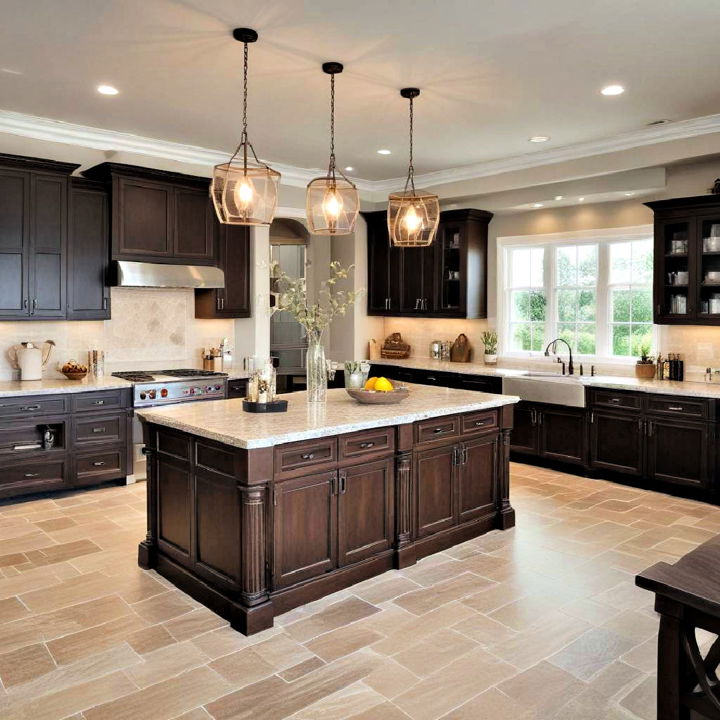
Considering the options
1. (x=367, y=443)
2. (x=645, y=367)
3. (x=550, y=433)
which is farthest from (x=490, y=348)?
(x=367, y=443)

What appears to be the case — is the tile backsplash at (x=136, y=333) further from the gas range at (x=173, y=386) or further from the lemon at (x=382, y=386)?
the lemon at (x=382, y=386)

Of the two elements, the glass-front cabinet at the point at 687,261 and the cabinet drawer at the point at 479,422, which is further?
the glass-front cabinet at the point at 687,261

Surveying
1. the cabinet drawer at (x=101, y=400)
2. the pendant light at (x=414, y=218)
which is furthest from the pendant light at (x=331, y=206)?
the cabinet drawer at (x=101, y=400)

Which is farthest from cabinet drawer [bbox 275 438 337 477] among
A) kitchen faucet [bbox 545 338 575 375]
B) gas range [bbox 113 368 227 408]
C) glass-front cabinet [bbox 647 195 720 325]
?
kitchen faucet [bbox 545 338 575 375]

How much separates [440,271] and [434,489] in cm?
425

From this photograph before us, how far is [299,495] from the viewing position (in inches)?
141

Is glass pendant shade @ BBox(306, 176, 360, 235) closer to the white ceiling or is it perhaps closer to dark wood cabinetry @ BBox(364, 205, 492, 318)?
the white ceiling

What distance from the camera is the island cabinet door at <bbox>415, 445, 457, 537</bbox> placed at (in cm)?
427

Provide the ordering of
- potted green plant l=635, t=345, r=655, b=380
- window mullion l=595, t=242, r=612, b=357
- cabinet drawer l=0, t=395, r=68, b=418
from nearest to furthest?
1. cabinet drawer l=0, t=395, r=68, b=418
2. potted green plant l=635, t=345, r=655, b=380
3. window mullion l=595, t=242, r=612, b=357

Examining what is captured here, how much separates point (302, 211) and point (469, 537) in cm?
473

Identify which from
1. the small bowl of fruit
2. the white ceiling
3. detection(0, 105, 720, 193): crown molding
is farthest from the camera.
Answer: the small bowl of fruit

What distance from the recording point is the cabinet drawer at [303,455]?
346 centimetres

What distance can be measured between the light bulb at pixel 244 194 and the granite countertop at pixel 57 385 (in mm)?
2778

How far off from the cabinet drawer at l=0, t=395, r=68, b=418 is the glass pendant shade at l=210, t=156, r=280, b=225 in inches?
107
